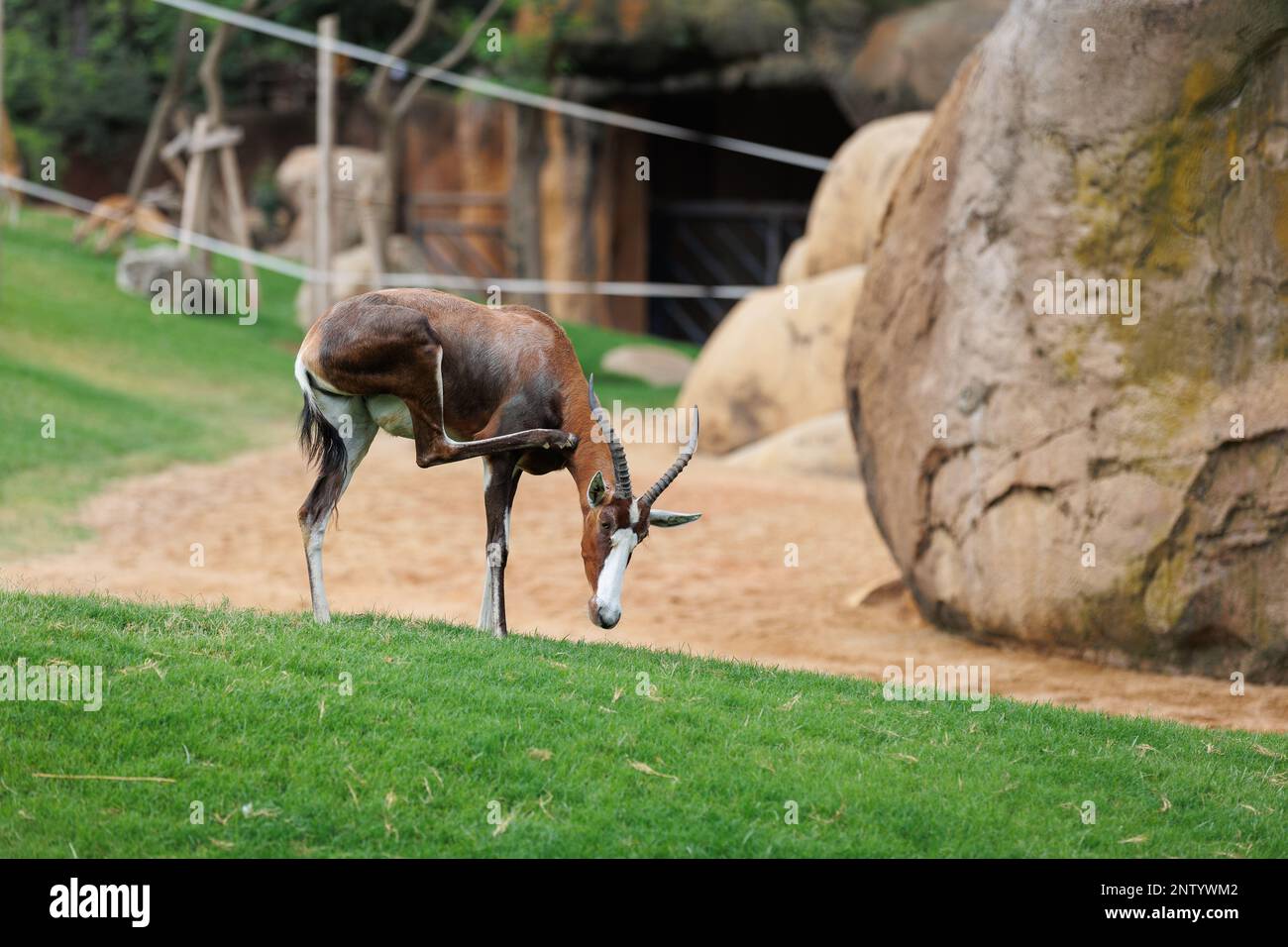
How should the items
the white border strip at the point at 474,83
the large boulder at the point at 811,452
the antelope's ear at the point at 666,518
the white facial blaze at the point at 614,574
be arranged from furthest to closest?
the white border strip at the point at 474,83 → the large boulder at the point at 811,452 → the antelope's ear at the point at 666,518 → the white facial blaze at the point at 614,574

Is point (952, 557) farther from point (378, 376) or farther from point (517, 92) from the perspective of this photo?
point (517, 92)

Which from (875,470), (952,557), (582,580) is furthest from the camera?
(582,580)

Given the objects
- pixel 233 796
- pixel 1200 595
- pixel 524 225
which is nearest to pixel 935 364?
pixel 1200 595

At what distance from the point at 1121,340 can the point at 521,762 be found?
4.80 metres

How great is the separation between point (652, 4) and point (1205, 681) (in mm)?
15290

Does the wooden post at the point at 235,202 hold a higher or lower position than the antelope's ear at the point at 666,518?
higher

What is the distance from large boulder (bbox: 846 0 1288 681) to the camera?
8.03m

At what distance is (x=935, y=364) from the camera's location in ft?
29.8

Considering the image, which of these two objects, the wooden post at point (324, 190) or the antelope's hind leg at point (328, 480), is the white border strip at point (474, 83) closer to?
the wooden post at point (324, 190)

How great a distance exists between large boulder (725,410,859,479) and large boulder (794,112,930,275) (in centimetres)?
264

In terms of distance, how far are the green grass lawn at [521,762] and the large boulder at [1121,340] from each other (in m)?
1.99

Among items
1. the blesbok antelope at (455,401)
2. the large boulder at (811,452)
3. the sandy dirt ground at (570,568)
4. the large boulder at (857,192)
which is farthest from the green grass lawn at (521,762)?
the large boulder at (857,192)

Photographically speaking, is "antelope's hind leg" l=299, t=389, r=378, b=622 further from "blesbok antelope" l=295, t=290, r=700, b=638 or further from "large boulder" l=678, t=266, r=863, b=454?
"large boulder" l=678, t=266, r=863, b=454

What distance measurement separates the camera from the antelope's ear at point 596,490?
5935 mm
